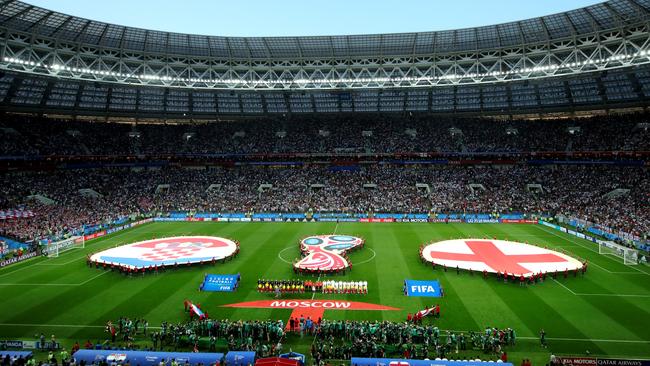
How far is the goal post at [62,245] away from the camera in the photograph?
127 ft

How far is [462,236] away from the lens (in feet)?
143

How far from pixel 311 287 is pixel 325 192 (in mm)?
36317

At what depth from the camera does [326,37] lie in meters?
51.0

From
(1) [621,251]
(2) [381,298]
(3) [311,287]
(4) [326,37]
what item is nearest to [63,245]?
(3) [311,287]

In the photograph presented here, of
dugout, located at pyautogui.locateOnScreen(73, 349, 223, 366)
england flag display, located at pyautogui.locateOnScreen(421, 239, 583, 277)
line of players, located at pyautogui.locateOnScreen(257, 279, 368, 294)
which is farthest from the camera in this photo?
england flag display, located at pyautogui.locateOnScreen(421, 239, 583, 277)

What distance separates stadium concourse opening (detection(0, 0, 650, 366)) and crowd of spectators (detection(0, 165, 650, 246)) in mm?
392

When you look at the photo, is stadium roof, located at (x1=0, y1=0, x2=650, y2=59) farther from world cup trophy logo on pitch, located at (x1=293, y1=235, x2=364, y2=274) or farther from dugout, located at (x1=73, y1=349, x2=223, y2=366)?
dugout, located at (x1=73, y1=349, x2=223, y2=366)

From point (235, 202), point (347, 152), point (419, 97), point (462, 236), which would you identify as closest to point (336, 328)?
point (462, 236)

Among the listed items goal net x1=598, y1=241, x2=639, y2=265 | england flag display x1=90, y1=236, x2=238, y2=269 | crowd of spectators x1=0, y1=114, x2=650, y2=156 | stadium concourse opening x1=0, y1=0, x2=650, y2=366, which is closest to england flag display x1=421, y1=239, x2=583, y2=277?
stadium concourse opening x1=0, y1=0, x2=650, y2=366

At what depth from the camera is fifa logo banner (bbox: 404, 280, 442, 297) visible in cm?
2705

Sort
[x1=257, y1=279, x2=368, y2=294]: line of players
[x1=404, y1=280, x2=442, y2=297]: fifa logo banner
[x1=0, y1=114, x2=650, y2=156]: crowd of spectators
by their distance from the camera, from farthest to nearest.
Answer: [x1=0, y1=114, x2=650, y2=156]: crowd of spectators < [x1=257, y1=279, x2=368, y2=294]: line of players < [x1=404, y1=280, x2=442, y2=297]: fifa logo banner

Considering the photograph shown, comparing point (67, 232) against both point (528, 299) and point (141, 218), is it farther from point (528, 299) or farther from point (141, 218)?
point (528, 299)

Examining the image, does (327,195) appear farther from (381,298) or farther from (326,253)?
(381,298)

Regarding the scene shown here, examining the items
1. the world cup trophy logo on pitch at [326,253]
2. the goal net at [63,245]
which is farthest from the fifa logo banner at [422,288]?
the goal net at [63,245]
